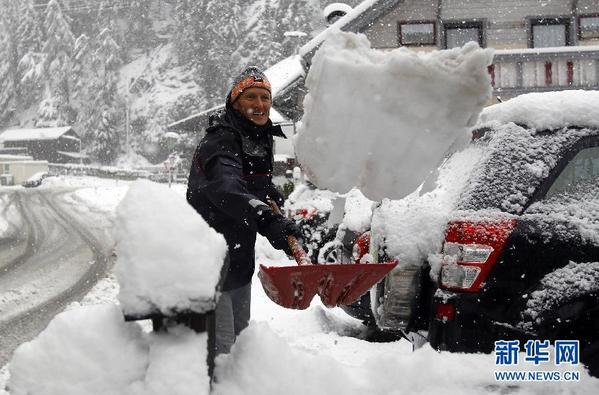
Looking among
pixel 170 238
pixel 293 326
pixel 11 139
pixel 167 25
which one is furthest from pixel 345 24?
pixel 167 25

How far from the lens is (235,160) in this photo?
8.07 feet

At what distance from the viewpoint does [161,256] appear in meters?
1.70

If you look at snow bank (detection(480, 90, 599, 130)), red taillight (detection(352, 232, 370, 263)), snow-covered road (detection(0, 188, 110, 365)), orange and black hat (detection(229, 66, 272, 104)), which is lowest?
snow-covered road (detection(0, 188, 110, 365))

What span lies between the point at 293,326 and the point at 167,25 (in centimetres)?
8534

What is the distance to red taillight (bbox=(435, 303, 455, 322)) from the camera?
2.96 meters

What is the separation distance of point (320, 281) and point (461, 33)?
17.3 meters

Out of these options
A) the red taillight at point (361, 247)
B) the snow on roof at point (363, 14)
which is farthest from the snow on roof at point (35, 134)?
the red taillight at point (361, 247)

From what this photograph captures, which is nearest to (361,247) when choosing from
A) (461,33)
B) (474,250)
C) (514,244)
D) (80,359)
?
(474,250)

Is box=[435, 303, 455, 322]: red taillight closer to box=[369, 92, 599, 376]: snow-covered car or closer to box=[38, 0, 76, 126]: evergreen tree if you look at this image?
box=[369, 92, 599, 376]: snow-covered car

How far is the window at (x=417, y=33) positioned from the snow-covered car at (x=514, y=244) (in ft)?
48.7

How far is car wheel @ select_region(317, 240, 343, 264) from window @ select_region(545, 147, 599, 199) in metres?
1.74

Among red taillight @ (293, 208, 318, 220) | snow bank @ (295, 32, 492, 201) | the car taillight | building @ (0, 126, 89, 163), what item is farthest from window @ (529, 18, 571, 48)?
building @ (0, 126, 89, 163)

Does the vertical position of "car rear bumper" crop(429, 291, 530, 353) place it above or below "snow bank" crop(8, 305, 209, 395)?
below

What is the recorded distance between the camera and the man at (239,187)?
2.35 meters
